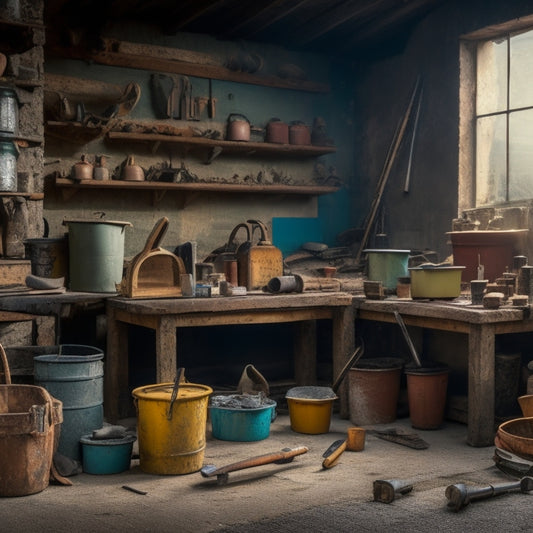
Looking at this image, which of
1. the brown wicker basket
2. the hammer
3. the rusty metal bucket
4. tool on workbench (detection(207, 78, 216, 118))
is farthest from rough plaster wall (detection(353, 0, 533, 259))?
the rusty metal bucket

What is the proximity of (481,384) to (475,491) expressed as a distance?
1.25 m

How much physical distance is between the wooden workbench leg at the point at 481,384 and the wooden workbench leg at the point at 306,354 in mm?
1702

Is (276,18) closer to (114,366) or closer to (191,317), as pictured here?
(191,317)

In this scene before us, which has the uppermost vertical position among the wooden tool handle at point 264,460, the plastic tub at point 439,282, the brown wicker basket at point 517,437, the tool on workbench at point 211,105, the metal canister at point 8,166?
the tool on workbench at point 211,105

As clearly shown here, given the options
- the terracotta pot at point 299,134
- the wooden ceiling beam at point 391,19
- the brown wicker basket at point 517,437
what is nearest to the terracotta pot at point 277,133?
Result: the terracotta pot at point 299,134

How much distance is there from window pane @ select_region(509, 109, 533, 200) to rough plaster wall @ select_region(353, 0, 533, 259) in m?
0.56

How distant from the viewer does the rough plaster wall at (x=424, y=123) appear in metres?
7.84

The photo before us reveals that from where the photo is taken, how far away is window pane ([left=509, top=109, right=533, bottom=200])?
7309mm

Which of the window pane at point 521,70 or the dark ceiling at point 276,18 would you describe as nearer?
the window pane at point 521,70

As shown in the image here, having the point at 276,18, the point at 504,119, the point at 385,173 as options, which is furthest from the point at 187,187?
the point at 504,119

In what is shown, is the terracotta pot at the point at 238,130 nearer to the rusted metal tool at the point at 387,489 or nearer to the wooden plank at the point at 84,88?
the wooden plank at the point at 84,88

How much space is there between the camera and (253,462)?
14.7 ft

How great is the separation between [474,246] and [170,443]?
304cm

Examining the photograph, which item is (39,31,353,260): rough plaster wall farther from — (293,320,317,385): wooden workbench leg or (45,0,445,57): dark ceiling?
(293,320,317,385): wooden workbench leg
